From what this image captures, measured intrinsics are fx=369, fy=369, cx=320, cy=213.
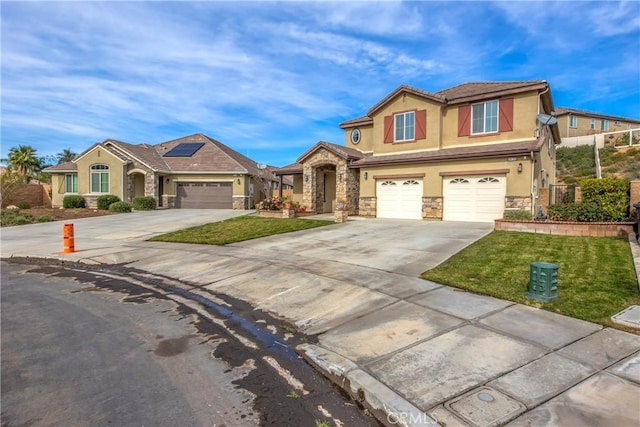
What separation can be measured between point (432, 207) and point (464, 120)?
185 inches

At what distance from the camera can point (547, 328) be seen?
5.18m

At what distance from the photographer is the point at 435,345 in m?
4.75

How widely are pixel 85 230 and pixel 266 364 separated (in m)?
18.1

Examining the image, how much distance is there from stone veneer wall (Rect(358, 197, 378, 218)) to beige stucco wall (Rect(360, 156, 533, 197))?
235 mm

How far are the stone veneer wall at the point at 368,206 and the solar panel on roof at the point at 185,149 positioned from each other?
18735 millimetres

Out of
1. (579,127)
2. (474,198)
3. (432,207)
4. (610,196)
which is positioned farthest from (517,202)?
(579,127)

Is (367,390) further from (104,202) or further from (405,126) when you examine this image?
(104,202)

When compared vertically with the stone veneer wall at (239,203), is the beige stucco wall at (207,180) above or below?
above

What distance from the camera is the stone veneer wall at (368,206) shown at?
20.9 meters

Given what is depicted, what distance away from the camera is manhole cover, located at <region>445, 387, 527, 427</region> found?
3.24m

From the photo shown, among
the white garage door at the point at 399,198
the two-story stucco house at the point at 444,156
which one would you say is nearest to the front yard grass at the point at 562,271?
the two-story stucco house at the point at 444,156

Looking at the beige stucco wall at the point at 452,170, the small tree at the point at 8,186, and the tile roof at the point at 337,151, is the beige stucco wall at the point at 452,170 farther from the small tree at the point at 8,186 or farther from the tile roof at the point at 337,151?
the small tree at the point at 8,186

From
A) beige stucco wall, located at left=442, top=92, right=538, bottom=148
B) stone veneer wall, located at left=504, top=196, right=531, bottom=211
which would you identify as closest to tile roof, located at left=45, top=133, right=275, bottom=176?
beige stucco wall, located at left=442, top=92, right=538, bottom=148

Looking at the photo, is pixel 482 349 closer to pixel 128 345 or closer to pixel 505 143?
pixel 128 345
